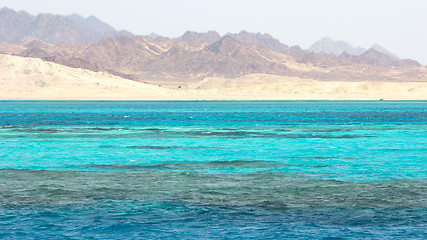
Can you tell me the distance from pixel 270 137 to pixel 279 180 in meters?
24.4

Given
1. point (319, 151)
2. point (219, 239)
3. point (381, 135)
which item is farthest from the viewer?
A: point (381, 135)

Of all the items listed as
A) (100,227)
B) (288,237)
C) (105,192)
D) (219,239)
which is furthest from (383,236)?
(105,192)

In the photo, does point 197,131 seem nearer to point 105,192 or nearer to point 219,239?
point 105,192

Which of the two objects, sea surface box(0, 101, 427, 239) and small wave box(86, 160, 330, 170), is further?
small wave box(86, 160, 330, 170)

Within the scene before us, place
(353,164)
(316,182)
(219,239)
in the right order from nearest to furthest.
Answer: (219,239) → (316,182) → (353,164)

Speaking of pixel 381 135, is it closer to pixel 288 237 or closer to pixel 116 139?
pixel 116 139

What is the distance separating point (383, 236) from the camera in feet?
54.7

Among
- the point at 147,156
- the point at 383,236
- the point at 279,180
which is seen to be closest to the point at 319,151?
the point at 147,156

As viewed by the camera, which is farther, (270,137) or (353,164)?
(270,137)

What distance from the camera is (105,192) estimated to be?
22.8 meters

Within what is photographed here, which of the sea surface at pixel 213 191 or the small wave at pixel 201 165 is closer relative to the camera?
the sea surface at pixel 213 191

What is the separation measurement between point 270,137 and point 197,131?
943cm

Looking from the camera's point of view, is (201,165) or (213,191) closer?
(213,191)

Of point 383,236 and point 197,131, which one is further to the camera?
point 197,131
